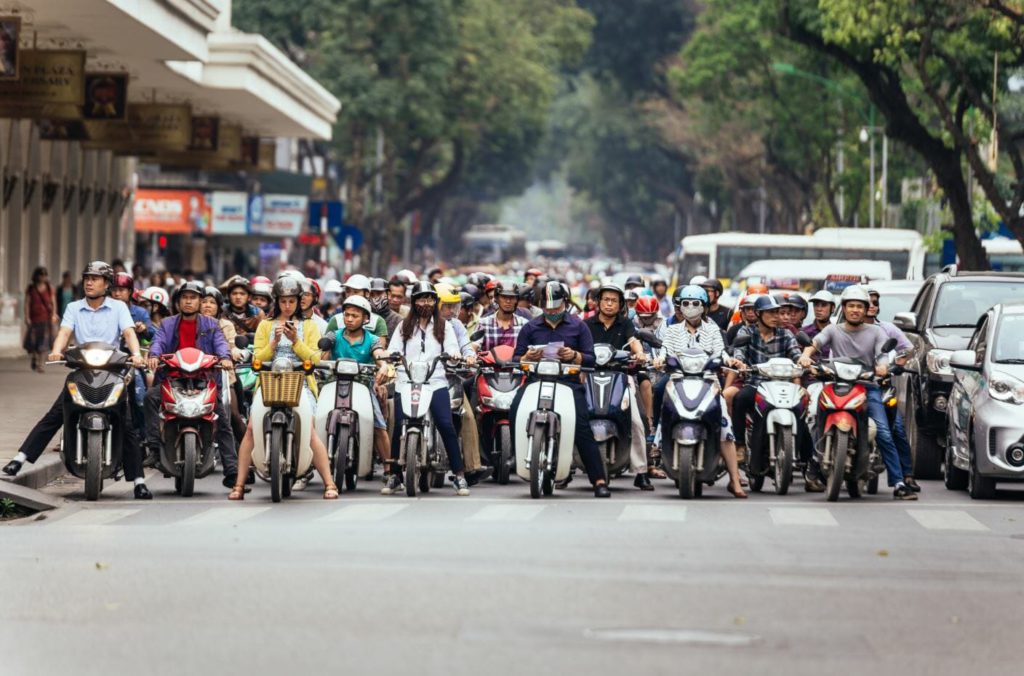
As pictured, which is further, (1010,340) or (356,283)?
(356,283)

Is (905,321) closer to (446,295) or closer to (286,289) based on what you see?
(446,295)

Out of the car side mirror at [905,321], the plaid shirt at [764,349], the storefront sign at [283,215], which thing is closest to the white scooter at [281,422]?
the plaid shirt at [764,349]

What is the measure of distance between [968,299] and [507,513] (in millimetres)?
6904

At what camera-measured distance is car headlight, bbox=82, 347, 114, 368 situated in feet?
51.9

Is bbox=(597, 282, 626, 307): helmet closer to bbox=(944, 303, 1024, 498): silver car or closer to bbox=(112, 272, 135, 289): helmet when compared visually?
bbox=(944, 303, 1024, 498): silver car

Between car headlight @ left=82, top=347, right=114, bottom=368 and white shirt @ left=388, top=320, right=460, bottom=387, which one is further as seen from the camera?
white shirt @ left=388, top=320, right=460, bottom=387

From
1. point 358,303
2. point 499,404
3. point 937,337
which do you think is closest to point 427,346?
point 358,303

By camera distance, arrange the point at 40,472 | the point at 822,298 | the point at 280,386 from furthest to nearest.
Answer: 1. the point at 822,298
2. the point at 40,472
3. the point at 280,386

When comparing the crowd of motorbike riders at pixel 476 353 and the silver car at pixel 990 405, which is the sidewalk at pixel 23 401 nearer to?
the crowd of motorbike riders at pixel 476 353

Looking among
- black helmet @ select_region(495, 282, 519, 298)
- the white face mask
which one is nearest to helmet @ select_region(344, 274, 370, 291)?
black helmet @ select_region(495, 282, 519, 298)

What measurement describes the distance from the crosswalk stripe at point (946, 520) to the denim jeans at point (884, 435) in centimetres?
98

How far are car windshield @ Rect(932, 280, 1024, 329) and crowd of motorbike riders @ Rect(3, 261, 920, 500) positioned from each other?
182 centimetres

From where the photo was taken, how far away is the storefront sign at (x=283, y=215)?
188 ft

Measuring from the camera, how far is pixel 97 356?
15.9 meters
